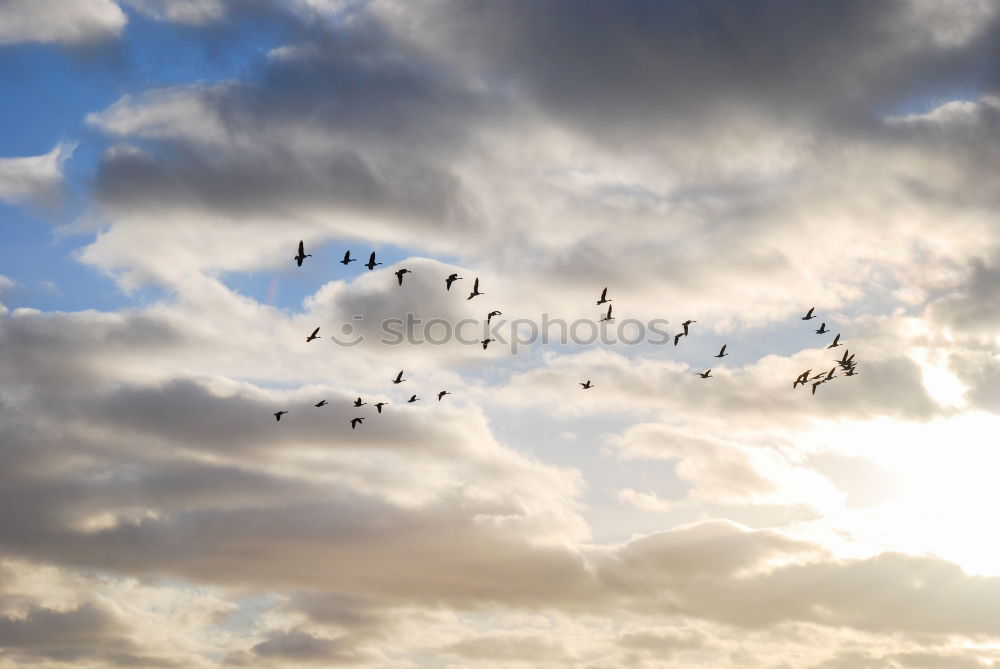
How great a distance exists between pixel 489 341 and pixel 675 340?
29.6 meters

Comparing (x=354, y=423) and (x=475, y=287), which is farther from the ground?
(x=475, y=287)

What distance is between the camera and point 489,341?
7215 inches

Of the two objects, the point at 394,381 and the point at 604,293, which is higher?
the point at 604,293

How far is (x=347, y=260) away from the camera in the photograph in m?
177

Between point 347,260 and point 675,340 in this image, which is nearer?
point 347,260

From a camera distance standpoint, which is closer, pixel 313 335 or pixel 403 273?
pixel 403 273

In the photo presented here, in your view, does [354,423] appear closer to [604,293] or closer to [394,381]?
[394,381]

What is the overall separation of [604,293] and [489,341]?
66.7 ft

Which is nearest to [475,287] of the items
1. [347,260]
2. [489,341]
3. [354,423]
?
[489,341]

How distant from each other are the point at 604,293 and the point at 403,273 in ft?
108

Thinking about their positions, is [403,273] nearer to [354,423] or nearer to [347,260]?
[347,260]

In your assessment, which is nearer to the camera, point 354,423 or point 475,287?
point 475,287

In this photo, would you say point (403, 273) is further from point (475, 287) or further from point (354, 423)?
point (354, 423)

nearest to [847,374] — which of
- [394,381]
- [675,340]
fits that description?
[675,340]
